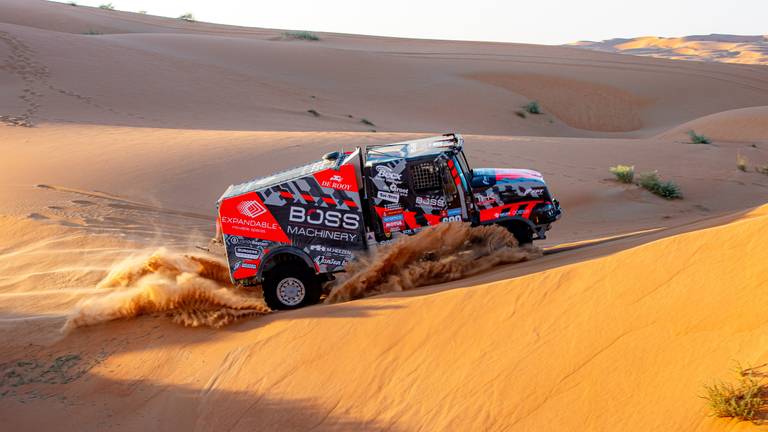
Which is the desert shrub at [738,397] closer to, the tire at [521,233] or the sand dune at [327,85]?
the tire at [521,233]

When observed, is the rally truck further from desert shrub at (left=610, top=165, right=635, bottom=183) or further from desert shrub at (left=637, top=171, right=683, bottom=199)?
desert shrub at (left=610, top=165, right=635, bottom=183)

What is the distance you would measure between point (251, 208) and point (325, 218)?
956 mm

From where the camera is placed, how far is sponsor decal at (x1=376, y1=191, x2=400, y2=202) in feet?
31.0

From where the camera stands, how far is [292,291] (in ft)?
30.8

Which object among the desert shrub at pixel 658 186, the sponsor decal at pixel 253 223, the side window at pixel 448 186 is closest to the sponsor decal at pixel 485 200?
the side window at pixel 448 186

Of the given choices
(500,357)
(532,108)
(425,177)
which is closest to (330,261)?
(425,177)

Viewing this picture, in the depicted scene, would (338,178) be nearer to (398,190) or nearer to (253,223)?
(398,190)

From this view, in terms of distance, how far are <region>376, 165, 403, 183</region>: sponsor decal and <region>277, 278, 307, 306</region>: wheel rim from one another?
68.8 inches

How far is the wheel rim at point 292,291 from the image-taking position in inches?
368

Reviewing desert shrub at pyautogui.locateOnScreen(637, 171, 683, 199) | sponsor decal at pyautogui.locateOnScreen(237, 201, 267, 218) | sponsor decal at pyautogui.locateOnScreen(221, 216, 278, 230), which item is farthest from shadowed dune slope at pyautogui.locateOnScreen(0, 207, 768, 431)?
desert shrub at pyautogui.locateOnScreen(637, 171, 683, 199)

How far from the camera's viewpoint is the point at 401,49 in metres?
55.2

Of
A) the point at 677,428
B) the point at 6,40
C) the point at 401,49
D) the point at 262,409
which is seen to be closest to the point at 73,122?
the point at 6,40

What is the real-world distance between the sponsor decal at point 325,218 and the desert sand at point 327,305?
1213 mm

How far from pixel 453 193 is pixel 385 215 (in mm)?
996
